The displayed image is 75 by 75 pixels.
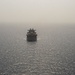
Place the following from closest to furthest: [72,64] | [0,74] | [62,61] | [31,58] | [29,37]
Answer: [0,74]
[72,64]
[62,61]
[31,58]
[29,37]

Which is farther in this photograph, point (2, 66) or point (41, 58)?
point (41, 58)

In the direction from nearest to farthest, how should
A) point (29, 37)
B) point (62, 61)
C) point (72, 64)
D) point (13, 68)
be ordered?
point (13, 68) < point (72, 64) < point (62, 61) < point (29, 37)

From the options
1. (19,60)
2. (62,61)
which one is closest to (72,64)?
(62,61)

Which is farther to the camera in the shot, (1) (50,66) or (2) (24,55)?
(2) (24,55)

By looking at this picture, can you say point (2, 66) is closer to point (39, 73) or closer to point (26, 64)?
point (26, 64)

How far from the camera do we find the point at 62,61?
335 ft

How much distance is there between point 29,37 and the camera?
175250mm

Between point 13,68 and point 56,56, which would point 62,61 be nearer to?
point 56,56

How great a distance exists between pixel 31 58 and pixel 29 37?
66.5 metres

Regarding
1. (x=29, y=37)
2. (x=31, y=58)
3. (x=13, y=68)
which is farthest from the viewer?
(x=29, y=37)

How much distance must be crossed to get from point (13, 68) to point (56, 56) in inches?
1339

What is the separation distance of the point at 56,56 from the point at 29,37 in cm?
6513

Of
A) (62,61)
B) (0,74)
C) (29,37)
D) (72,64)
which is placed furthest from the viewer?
(29,37)

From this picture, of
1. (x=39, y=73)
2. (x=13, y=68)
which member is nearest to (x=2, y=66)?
(x=13, y=68)
